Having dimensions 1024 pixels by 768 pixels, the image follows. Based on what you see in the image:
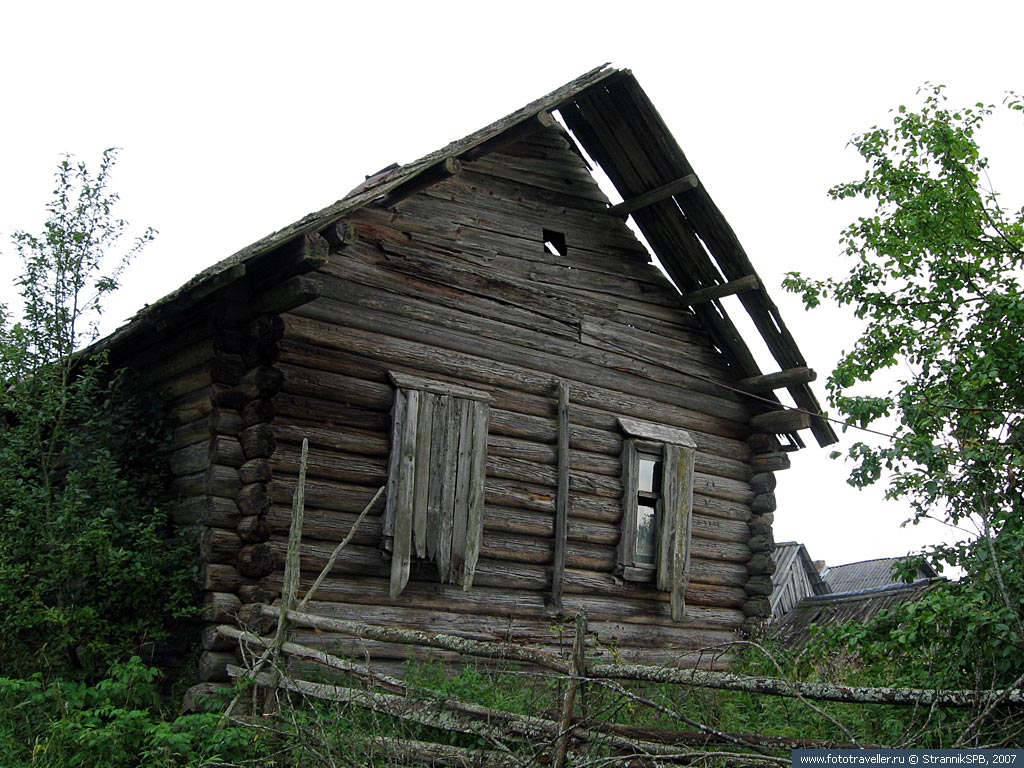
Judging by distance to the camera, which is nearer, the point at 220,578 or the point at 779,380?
the point at 220,578

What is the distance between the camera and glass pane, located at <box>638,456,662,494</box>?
40.0 feet

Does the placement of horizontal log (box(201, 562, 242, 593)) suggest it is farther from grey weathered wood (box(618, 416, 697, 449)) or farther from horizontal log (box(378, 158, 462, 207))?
grey weathered wood (box(618, 416, 697, 449))

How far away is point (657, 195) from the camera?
12.3m

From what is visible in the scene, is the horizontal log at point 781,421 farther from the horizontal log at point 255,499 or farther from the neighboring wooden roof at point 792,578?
the neighboring wooden roof at point 792,578

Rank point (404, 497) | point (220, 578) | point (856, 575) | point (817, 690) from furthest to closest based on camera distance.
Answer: point (856, 575)
point (404, 497)
point (220, 578)
point (817, 690)

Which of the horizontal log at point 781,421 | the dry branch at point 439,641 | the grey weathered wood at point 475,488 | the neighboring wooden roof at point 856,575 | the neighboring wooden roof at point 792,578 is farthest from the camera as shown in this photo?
the neighboring wooden roof at point 856,575

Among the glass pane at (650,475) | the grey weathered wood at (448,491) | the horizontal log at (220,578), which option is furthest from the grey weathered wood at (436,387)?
the glass pane at (650,475)

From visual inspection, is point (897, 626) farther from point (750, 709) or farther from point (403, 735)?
point (403, 735)

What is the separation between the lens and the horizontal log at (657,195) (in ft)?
39.2

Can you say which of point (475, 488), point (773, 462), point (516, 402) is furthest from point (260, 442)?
point (773, 462)

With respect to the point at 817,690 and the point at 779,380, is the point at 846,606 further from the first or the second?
the point at 817,690

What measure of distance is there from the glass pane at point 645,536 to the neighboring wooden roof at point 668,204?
→ 6.49 ft

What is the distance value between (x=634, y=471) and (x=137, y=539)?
5.36m

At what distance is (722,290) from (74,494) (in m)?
7.43
